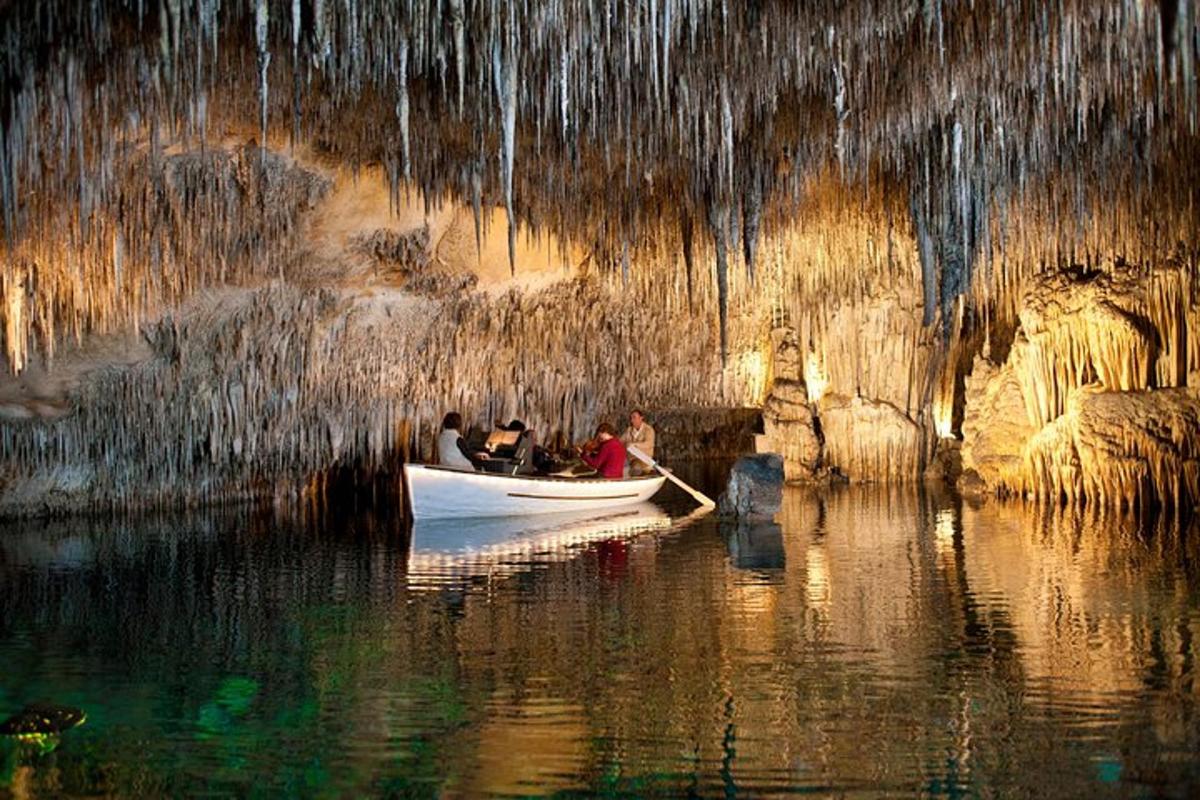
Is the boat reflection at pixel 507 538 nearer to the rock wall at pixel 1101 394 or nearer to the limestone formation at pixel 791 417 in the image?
the rock wall at pixel 1101 394

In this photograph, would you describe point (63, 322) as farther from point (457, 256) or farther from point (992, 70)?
point (992, 70)

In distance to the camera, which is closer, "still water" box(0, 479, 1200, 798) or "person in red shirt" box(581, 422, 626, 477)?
"still water" box(0, 479, 1200, 798)

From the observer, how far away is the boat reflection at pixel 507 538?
10.4m

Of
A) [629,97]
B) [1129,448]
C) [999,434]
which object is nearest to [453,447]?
[629,97]

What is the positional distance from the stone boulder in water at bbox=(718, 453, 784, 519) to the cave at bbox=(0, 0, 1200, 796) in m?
0.06

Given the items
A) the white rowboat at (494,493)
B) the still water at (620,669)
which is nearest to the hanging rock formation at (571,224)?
the white rowboat at (494,493)

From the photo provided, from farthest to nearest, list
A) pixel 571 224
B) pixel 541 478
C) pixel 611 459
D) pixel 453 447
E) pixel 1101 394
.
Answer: pixel 611 459 → pixel 453 447 → pixel 541 478 → pixel 1101 394 → pixel 571 224

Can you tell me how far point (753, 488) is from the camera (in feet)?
48.2

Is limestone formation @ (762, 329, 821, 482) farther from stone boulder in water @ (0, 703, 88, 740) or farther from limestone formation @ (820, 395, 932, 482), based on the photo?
stone boulder in water @ (0, 703, 88, 740)

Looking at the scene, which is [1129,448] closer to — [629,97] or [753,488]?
[753,488]

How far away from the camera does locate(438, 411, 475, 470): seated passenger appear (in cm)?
1599

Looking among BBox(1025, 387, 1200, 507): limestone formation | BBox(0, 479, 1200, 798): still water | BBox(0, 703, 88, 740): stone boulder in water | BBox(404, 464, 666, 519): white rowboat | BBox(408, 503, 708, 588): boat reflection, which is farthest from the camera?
BBox(404, 464, 666, 519): white rowboat

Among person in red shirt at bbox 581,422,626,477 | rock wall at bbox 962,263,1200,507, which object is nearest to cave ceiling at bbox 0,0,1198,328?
rock wall at bbox 962,263,1200,507

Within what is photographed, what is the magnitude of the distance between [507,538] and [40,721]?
748cm
